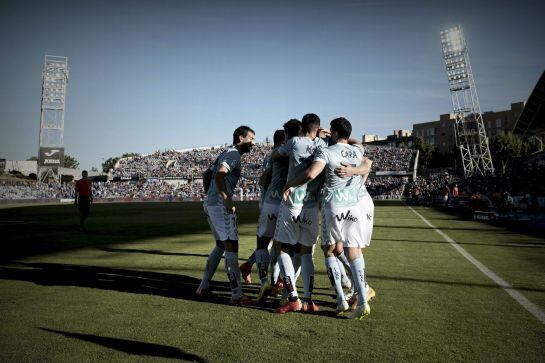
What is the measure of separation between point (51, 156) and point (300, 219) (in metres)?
71.3

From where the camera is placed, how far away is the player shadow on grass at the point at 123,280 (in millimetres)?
5450

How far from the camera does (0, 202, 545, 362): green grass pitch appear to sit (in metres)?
3.37

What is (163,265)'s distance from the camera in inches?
306

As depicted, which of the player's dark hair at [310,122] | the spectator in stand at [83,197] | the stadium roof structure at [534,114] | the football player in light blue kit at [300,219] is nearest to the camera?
the football player in light blue kit at [300,219]

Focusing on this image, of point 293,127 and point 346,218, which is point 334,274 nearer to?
point 346,218

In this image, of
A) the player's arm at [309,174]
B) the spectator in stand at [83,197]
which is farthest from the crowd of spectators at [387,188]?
the player's arm at [309,174]

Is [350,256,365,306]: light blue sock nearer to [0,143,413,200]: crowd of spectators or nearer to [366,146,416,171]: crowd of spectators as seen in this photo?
[0,143,413,200]: crowd of spectators

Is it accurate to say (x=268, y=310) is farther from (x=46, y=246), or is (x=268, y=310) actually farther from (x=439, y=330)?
(x=46, y=246)

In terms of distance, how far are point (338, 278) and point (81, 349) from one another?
2.94 metres

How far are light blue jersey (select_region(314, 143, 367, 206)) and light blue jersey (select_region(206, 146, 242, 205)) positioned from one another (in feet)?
4.13

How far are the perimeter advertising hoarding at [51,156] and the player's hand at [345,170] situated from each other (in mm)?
70890

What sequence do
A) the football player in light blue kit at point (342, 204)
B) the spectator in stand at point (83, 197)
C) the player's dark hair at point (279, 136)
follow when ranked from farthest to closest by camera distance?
the spectator in stand at point (83, 197), the player's dark hair at point (279, 136), the football player in light blue kit at point (342, 204)

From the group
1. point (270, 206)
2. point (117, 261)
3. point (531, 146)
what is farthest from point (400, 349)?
point (531, 146)

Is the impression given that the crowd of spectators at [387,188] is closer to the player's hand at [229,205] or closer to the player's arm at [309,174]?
the player's hand at [229,205]
